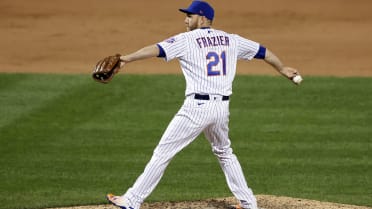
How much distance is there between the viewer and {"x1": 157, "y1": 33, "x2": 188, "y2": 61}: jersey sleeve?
323 inches

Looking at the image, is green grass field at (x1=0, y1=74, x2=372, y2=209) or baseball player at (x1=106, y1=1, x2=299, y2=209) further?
green grass field at (x1=0, y1=74, x2=372, y2=209)

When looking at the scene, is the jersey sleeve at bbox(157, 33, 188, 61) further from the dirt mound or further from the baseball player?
the dirt mound

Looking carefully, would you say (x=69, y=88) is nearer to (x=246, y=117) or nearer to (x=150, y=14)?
(x=246, y=117)

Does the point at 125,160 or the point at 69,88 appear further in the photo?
the point at 69,88

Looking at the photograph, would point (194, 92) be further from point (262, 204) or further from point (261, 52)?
point (262, 204)

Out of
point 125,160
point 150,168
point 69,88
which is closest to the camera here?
point 150,168

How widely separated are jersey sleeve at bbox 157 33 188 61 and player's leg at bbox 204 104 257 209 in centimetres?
75

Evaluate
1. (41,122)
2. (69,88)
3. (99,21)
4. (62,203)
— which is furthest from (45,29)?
(62,203)

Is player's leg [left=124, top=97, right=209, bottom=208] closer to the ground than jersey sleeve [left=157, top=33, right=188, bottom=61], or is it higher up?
closer to the ground

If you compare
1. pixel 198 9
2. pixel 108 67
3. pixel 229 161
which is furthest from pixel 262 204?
pixel 108 67

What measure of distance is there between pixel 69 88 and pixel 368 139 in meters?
4.63

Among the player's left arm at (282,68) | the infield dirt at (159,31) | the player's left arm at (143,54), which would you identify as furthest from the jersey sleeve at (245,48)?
the infield dirt at (159,31)

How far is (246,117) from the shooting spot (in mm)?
12828

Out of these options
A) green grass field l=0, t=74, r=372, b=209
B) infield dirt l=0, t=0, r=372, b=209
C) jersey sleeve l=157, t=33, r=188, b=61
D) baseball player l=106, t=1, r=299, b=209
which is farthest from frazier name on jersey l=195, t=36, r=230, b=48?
infield dirt l=0, t=0, r=372, b=209
